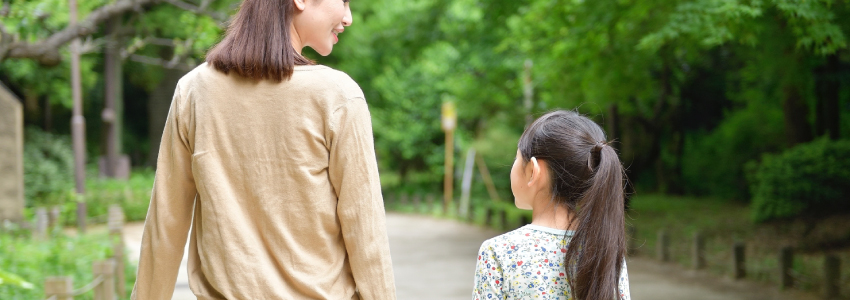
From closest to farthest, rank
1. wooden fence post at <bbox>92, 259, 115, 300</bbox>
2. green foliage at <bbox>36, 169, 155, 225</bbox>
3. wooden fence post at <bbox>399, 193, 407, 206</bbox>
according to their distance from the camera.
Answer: wooden fence post at <bbox>92, 259, 115, 300</bbox>
green foliage at <bbox>36, 169, 155, 225</bbox>
wooden fence post at <bbox>399, 193, 407, 206</bbox>

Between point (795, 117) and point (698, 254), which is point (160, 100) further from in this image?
point (698, 254)

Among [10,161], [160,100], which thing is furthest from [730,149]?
[160,100]

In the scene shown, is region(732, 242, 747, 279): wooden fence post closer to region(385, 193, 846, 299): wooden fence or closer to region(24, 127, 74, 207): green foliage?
region(385, 193, 846, 299): wooden fence

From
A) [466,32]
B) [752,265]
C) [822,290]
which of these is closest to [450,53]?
[466,32]

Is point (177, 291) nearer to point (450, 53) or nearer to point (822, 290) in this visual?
point (822, 290)

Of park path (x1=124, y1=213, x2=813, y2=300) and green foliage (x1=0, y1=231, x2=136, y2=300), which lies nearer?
green foliage (x1=0, y1=231, x2=136, y2=300)

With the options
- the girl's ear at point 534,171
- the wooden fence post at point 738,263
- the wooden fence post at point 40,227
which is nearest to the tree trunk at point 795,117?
the wooden fence post at point 738,263

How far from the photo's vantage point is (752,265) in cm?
1054

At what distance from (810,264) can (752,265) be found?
726mm

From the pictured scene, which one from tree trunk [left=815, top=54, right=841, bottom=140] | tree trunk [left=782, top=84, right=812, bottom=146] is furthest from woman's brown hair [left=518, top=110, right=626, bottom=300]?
tree trunk [left=782, top=84, right=812, bottom=146]

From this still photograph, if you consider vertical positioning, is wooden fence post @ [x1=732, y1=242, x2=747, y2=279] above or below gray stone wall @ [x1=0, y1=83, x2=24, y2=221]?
below

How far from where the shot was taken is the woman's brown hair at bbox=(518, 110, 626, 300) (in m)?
2.15

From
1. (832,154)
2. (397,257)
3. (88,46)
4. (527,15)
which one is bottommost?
(397,257)

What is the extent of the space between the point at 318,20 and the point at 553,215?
884mm
